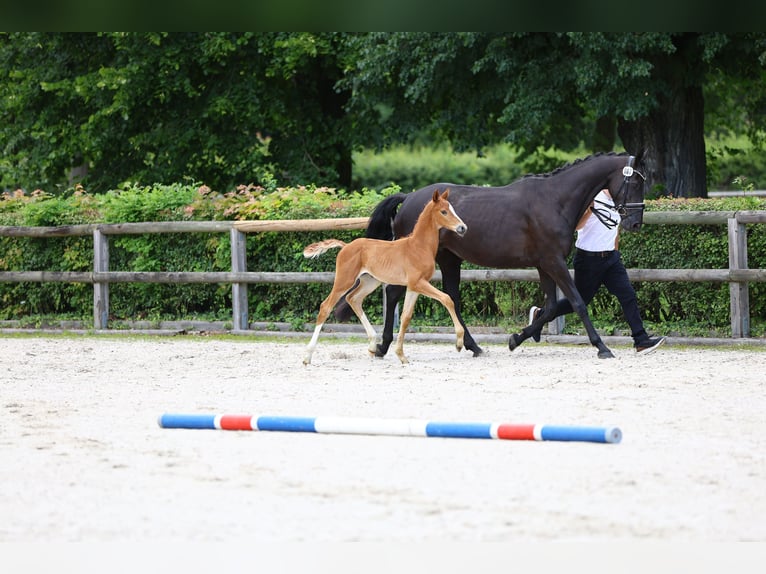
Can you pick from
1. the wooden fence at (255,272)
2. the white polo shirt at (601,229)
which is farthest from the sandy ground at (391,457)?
the white polo shirt at (601,229)

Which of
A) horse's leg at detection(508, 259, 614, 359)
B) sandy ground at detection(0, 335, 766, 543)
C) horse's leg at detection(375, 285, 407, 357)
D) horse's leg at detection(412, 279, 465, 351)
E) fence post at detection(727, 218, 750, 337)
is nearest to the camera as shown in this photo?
sandy ground at detection(0, 335, 766, 543)

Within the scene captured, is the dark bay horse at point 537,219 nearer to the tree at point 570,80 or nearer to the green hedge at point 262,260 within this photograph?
the green hedge at point 262,260

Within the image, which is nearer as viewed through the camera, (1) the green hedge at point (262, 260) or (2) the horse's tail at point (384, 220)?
(2) the horse's tail at point (384, 220)

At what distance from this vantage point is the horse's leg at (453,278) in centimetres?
1169

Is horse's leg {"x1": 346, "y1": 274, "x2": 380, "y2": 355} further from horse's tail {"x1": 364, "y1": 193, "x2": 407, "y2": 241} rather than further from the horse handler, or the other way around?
the horse handler

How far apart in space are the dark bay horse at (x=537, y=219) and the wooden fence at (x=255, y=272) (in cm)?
117

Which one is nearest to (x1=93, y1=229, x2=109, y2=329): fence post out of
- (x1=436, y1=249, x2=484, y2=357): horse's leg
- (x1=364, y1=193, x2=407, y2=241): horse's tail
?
(x1=364, y1=193, x2=407, y2=241): horse's tail

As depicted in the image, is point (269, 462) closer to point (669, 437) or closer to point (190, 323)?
point (669, 437)

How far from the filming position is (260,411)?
8.44 metres

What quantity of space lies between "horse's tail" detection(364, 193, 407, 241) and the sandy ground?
4.60 feet

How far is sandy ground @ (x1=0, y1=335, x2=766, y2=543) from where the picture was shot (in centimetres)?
516

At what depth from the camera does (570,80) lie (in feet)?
64.3

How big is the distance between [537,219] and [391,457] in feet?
16.7

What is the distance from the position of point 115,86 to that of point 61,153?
2355 mm
